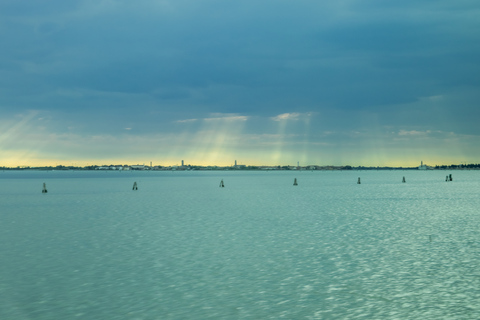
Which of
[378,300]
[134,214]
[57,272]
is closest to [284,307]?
[378,300]

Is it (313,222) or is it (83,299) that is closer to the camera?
(83,299)

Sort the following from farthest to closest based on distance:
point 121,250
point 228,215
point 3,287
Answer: point 228,215 < point 121,250 < point 3,287

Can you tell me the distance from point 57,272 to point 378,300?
429 inches

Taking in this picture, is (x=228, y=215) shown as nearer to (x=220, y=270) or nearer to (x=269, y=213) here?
(x=269, y=213)

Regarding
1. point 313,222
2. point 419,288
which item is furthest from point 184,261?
point 313,222

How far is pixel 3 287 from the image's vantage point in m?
14.6

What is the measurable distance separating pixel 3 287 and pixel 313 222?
22.6m

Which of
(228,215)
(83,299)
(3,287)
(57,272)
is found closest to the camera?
(83,299)

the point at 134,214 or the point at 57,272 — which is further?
the point at 134,214

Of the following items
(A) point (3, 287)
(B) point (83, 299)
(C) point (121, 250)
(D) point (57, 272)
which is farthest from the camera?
(C) point (121, 250)

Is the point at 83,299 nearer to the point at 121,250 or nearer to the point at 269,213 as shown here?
the point at 121,250

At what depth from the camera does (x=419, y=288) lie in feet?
46.7

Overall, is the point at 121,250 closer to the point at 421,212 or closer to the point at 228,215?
the point at 228,215

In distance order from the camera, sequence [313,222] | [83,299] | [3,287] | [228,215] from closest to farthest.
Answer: [83,299] < [3,287] < [313,222] < [228,215]
